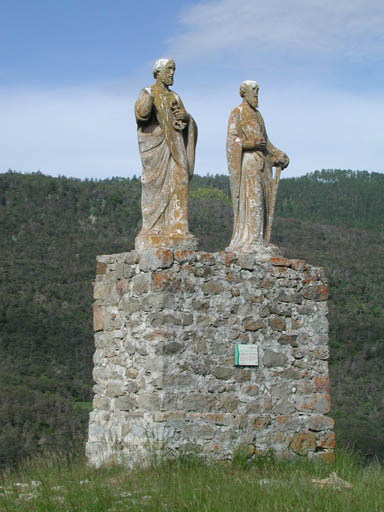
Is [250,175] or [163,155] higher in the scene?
[163,155]

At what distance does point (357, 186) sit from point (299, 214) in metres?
10.4

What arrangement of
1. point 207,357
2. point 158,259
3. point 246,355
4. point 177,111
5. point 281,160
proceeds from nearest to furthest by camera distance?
point 158,259
point 207,357
point 246,355
point 177,111
point 281,160

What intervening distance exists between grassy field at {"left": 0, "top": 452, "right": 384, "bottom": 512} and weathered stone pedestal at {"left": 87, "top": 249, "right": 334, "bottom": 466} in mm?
371

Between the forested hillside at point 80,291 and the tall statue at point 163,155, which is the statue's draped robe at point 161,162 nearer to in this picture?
the tall statue at point 163,155

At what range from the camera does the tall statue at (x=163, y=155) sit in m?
9.15

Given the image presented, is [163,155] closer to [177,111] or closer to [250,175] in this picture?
[177,111]

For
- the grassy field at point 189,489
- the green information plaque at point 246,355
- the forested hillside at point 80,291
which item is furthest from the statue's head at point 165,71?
the forested hillside at point 80,291

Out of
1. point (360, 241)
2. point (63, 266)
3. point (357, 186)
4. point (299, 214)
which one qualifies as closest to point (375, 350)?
point (63, 266)

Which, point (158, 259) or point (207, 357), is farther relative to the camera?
point (207, 357)

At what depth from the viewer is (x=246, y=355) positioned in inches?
348

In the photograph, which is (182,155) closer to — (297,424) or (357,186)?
(297,424)

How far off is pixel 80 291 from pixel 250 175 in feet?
65.6

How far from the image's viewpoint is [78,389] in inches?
830

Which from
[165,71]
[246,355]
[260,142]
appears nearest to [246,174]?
[260,142]
